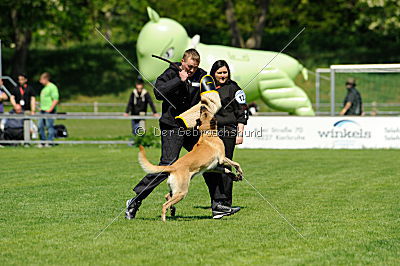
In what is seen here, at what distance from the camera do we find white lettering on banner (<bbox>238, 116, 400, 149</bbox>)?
2025 cm

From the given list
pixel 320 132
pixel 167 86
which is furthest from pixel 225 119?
pixel 320 132

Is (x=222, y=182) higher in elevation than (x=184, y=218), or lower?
higher

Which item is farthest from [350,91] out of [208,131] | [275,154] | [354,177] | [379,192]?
[208,131]

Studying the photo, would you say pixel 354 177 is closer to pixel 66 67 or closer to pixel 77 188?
pixel 77 188

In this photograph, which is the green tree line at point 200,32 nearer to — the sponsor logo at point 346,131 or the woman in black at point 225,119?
the sponsor logo at point 346,131

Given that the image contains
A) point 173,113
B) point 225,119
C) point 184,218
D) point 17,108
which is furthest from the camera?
point 17,108

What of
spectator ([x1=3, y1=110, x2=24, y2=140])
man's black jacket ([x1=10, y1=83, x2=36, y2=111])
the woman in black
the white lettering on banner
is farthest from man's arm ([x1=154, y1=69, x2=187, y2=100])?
man's black jacket ([x1=10, y1=83, x2=36, y2=111])

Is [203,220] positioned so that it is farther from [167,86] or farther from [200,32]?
[200,32]

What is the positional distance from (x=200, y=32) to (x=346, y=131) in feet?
108

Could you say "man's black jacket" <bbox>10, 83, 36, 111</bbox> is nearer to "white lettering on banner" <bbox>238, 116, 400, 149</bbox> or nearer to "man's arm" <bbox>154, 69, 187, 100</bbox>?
"white lettering on banner" <bbox>238, 116, 400, 149</bbox>

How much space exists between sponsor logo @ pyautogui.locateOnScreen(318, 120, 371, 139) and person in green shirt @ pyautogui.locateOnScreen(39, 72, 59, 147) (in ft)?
24.7

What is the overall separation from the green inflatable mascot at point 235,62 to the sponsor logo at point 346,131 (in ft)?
16.5

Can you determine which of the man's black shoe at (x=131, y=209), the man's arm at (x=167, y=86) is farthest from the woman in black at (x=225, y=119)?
the man's black shoe at (x=131, y=209)

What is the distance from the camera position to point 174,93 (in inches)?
338
